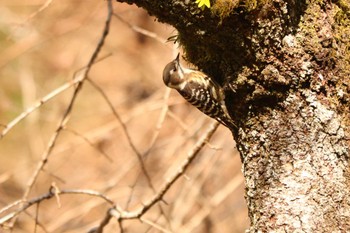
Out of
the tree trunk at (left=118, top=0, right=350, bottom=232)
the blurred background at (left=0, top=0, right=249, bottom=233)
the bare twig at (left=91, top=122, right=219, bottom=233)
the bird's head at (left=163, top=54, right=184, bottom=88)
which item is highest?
the blurred background at (left=0, top=0, right=249, bottom=233)

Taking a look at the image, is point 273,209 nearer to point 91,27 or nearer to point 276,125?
point 276,125

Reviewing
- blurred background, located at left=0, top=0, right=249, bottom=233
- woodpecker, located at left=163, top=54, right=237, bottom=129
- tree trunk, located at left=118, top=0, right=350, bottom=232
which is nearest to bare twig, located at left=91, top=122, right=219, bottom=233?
woodpecker, located at left=163, top=54, right=237, bottom=129

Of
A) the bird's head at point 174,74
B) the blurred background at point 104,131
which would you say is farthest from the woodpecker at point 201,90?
the blurred background at point 104,131

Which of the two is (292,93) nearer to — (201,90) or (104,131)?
(201,90)

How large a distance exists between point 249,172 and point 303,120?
0.31m

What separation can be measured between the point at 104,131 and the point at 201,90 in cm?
243

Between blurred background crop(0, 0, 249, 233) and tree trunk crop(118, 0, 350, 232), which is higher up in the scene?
blurred background crop(0, 0, 249, 233)

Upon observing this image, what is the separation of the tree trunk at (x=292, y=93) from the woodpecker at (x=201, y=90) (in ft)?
0.79

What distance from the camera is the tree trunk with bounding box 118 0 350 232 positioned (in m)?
2.40

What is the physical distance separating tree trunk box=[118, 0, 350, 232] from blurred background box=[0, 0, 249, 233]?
8.78 ft

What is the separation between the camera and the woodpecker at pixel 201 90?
278 cm

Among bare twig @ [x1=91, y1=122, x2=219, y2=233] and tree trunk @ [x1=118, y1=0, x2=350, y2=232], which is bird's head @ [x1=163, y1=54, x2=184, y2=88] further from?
tree trunk @ [x1=118, y1=0, x2=350, y2=232]

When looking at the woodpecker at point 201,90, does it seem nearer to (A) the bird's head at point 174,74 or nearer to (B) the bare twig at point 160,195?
(A) the bird's head at point 174,74

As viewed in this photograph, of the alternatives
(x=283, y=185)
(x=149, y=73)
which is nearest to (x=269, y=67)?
(x=283, y=185)
